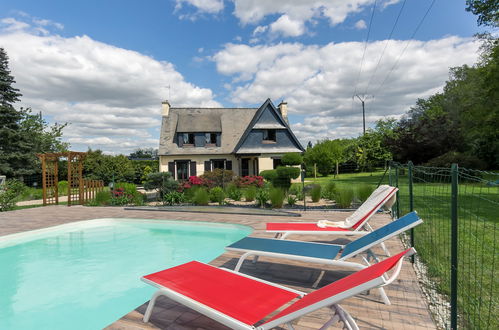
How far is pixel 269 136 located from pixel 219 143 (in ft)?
14.0

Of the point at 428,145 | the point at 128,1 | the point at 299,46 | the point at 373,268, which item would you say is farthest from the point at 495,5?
the point at 373,268

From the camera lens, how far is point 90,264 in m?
6.21

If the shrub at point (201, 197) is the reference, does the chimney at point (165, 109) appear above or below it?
above

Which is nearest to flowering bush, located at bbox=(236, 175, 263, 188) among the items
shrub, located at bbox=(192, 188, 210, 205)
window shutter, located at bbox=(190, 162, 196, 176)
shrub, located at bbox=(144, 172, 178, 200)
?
shrub, located at bbox=(192, 188, 210, 205)

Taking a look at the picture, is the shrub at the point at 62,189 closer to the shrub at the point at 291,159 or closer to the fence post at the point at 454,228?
the shrub at the point at 291,159

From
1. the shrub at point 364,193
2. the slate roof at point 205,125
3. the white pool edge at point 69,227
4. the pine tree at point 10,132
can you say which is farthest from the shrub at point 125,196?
the pine tree at point 10,132

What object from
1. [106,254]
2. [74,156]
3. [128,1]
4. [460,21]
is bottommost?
[106,254]

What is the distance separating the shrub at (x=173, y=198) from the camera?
1214cm

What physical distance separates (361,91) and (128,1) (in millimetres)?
40489

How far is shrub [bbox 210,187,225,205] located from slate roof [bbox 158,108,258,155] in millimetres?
11344

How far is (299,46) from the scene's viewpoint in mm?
15164

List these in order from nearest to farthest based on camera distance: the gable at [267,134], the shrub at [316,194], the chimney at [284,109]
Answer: the shrub at [316,194] < the gable at [267,134] < the chimney at [284,109]

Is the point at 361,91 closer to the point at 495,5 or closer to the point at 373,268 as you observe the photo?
the point at 495,5

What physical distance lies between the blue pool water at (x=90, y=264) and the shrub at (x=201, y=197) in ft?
8.68
